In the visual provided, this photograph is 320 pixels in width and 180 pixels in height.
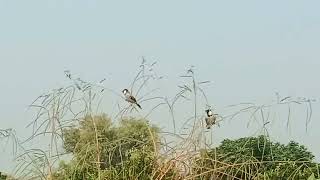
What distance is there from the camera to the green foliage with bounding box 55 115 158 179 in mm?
3174

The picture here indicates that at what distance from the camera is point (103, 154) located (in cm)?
323

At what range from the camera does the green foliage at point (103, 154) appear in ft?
10.4

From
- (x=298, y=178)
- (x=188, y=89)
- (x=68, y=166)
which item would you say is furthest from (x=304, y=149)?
(x=68, y=166)

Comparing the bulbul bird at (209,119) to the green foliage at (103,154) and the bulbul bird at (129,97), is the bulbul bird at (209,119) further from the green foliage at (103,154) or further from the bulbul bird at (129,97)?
the bulbul bird at (129,97)

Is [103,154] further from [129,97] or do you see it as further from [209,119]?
[209,119]

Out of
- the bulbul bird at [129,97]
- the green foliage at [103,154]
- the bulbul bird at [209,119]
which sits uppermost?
the bulbul bird at [129,97]

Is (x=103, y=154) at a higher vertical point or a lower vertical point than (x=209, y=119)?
lower

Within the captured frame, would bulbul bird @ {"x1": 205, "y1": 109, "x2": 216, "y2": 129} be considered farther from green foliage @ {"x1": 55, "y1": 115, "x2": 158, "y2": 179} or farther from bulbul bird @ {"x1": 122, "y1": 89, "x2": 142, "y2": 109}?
bulbul bird @ {"x1": 122, "y1": 89, "x2": 142, "y2": 109}

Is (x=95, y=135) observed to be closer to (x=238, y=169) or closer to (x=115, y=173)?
(x=115, y=173)

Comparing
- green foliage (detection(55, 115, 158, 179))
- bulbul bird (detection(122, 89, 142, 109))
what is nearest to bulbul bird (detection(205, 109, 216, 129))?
green foliage (detection(55, 115, 158, 179))

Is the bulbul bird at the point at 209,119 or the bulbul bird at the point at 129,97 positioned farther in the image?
the bulbul bird at the point at 129,97

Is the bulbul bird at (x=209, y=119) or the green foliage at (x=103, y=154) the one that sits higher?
the bulbul bird at (x=209, y=119)

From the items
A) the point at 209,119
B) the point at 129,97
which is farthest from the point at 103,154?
the point at 209,119

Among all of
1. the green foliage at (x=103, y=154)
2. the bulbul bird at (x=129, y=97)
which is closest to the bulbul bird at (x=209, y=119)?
the green foliage at (x=103, y=154)
